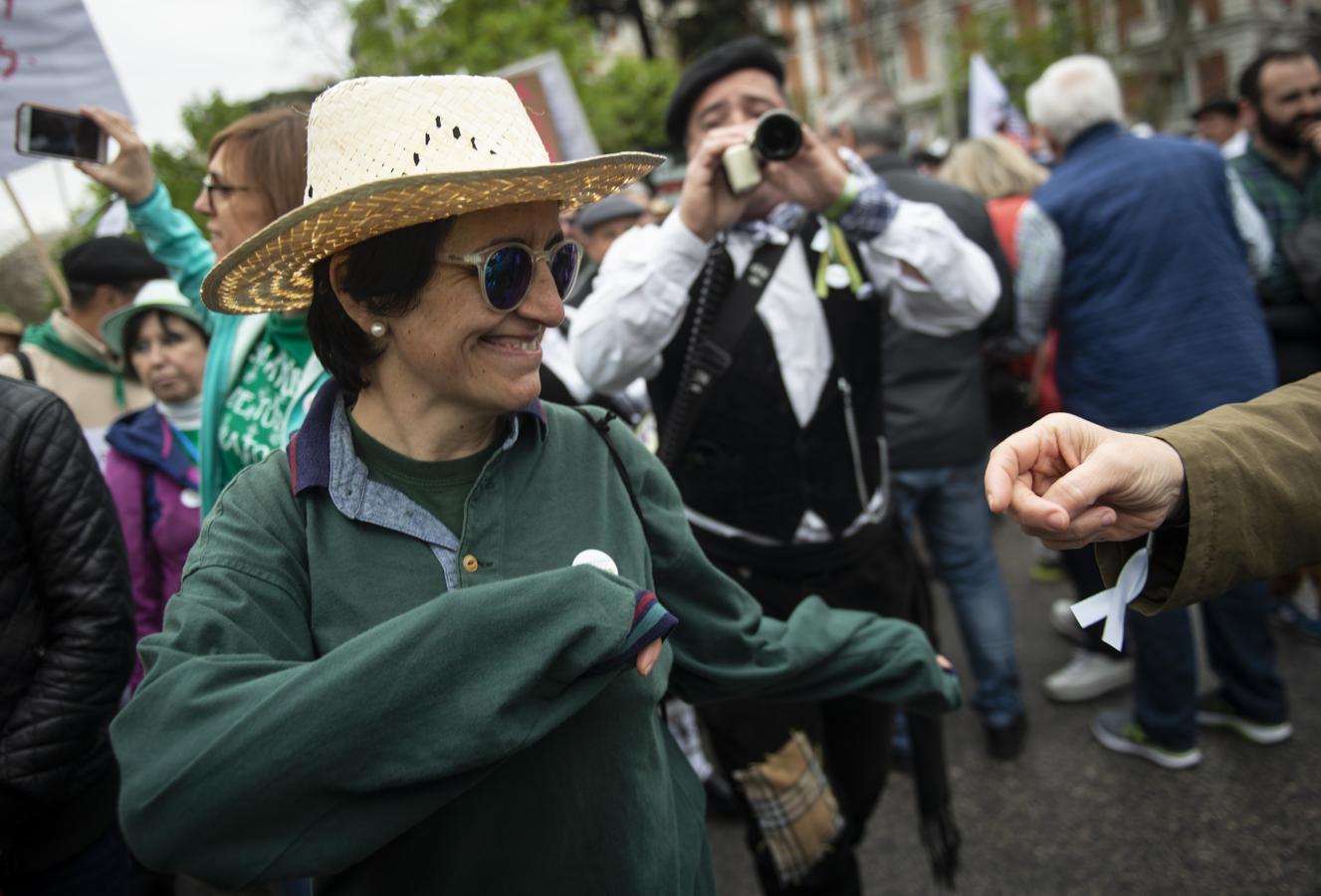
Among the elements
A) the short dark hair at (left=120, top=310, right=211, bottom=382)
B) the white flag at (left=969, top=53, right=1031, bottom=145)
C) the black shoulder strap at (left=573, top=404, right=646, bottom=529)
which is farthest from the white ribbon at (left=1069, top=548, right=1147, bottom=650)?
the white flag at (left=969, top=53, right=1031, bottom=145)

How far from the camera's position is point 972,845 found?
318cm

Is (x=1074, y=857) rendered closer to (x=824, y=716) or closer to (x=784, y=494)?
(x=824, y=716)

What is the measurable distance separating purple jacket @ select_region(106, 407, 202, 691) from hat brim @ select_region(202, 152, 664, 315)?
4.75 feet

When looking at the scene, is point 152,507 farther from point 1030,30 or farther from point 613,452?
point 1030,30

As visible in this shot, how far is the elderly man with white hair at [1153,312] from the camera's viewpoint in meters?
3.28

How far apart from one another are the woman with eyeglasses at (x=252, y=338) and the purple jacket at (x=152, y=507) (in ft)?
1.83

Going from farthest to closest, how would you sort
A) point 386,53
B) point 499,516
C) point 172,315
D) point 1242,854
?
point 386,53
point 172,315
point 1242,854
point 499,516

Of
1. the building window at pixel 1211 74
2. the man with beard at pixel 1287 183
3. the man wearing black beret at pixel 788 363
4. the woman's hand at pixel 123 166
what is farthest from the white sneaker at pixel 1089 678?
the building window at pixel 1211 74

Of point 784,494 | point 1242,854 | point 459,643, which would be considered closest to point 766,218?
point 784,494

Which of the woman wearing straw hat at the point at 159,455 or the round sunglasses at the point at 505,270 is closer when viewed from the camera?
the round sunglasses at the point at 505,270

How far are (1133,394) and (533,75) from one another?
3.50 metres

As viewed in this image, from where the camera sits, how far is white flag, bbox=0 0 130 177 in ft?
9.84

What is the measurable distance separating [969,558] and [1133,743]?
33.6 inches

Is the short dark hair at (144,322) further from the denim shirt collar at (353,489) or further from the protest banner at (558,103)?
the protest banner at (558,103)
